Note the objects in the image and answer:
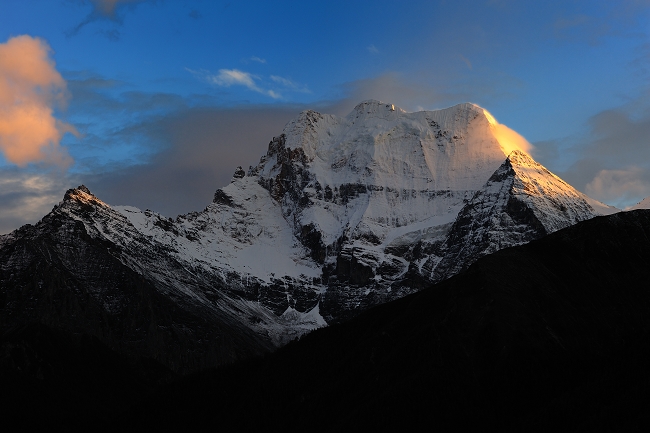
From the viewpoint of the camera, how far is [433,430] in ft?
630

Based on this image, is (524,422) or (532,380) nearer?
(524,422)

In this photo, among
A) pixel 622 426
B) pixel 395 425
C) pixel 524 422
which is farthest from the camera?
pixel 395 425

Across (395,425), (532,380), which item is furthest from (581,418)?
(395,425)

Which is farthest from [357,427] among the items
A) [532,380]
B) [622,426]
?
[622,426]

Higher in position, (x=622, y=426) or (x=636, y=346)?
(x=636, y=346)

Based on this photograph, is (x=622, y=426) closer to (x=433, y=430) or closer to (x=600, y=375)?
(x=600, y=375)

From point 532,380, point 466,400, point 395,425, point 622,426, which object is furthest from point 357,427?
point 622,426

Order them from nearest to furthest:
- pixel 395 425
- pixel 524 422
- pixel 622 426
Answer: pixel 622 426 → pixel 524 422 → pixel 395 425

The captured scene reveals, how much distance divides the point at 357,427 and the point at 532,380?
1273 inches

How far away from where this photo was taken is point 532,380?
198125 millimetres

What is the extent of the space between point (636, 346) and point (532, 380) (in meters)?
19.4

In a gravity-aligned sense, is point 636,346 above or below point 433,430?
above

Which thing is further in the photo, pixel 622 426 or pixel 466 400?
pixel 466 400

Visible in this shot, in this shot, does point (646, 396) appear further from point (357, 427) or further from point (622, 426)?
point (357, 427)
